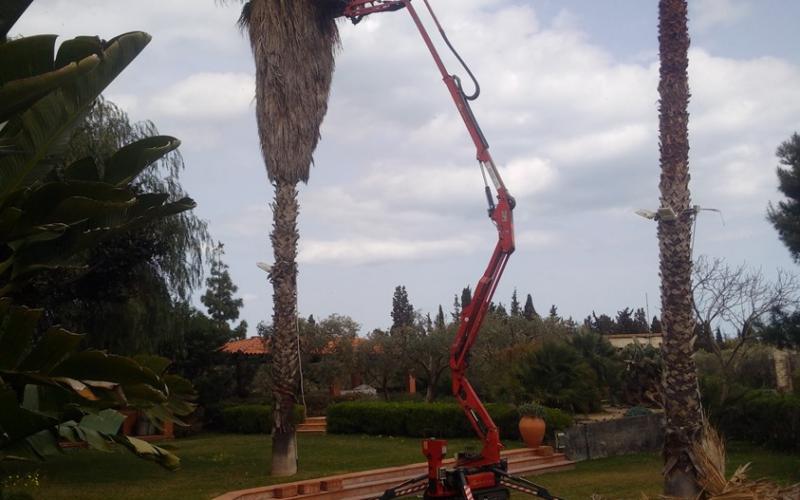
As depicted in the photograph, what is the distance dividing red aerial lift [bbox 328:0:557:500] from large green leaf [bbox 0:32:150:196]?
7.43 m

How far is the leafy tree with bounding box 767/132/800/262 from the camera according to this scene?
16656 mm

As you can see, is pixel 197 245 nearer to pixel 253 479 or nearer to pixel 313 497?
pixel 253 479

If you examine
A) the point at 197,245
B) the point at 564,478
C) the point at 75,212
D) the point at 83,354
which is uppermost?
the point at 197,245

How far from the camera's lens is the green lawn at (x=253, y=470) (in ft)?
44.9

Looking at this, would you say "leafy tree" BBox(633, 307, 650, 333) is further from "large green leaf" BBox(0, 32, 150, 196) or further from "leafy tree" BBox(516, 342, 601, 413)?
"large green leaf" BBox(0, 32, 150, 196)

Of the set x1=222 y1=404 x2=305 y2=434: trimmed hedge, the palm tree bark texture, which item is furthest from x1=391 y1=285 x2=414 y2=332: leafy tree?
the palm tree bark texture

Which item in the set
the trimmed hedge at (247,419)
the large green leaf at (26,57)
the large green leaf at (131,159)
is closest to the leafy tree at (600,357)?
the trimmed hedge at (247,419)

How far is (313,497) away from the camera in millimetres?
12812

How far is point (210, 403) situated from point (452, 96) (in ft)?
64.4

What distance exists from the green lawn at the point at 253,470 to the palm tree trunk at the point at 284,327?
649 mm

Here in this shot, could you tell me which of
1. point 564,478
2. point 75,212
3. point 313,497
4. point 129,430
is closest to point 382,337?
point 129,430

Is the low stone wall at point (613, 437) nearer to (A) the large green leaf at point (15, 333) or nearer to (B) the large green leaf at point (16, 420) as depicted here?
(B) the large green leaf at point (16, 420)

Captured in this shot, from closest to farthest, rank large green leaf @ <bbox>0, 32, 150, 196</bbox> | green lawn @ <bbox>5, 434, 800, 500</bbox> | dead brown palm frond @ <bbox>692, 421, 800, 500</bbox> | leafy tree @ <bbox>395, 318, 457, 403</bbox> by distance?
1. large green leaf @ <bbox>0, 32, 150, 196</bbox>
2. dead brown palm frond @ <bbox>692, 421, 800, 500</bbox>
3. green lawn @ <bbox>5, 434, 800, 500</bbox>
4. leafy tree @ <bbox>395, 318, 457, 403</bbox>

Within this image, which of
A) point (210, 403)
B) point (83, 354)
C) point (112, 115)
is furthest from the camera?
point (210, 403)
